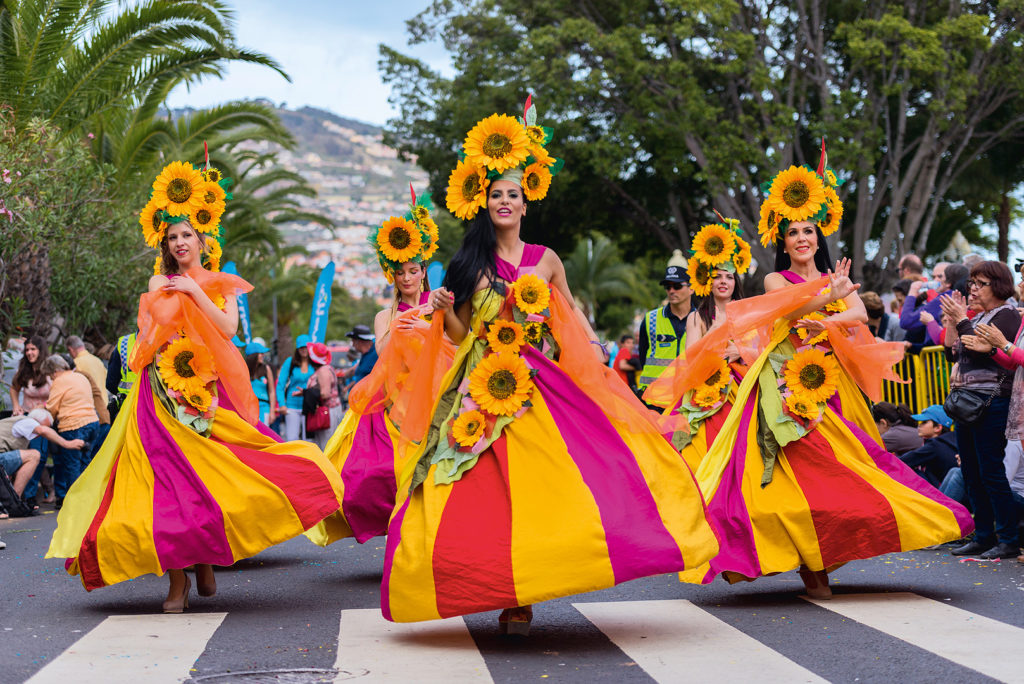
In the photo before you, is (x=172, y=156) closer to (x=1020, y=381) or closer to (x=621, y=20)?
(x=621, y=20)

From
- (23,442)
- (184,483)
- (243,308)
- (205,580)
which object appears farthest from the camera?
(243,308)

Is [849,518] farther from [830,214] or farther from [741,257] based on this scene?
[741,257]

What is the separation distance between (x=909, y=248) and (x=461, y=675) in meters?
23.4

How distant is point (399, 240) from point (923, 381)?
5715 millimetres

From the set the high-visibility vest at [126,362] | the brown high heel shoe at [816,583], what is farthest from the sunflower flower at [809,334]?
the high-visibility vest at [126,362]

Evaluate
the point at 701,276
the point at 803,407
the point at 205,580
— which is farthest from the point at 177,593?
the point at 701,276

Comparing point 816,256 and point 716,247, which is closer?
point 816,256

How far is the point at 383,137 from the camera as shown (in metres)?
33.6

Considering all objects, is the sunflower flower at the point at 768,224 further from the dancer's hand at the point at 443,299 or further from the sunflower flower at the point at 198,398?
the sunflower flower at the point at 198,398

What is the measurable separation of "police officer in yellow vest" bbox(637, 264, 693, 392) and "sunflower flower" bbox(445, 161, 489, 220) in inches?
171

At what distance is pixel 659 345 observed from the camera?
34.9 ft

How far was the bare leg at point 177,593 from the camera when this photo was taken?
7094mm

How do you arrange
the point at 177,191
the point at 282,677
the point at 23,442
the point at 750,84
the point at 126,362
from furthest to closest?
the point at 750,84, the point at 23,442, the point at 126,362, the point at 177,191, the point at 282,677

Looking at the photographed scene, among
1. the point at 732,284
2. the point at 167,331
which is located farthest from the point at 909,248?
the point at 167,331
